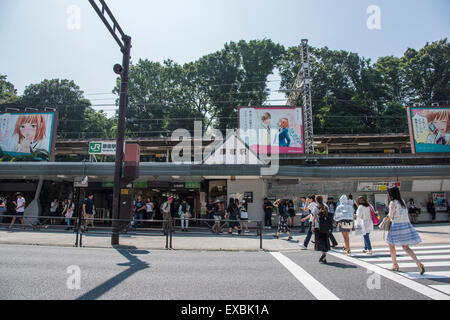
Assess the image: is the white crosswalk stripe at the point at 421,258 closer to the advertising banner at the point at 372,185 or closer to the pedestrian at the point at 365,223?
the pedestrian at the point at 365,223

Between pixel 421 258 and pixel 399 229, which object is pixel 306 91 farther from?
pixel 399 229

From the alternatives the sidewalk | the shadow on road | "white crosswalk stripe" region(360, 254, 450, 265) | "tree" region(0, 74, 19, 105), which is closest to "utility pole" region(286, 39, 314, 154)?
the sidewalk

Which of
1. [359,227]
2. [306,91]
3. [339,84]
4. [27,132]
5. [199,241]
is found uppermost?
[339,84]

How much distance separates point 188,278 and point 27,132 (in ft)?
88.2

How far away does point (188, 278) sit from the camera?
5.90 m

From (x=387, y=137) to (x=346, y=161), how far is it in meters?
9.43

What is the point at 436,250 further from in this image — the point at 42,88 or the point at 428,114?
the point at 42,88

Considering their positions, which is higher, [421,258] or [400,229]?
[400,229]

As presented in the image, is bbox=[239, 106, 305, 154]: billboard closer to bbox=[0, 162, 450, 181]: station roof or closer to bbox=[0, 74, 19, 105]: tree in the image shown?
bbox=[0, 162, 450, 181]: station roof

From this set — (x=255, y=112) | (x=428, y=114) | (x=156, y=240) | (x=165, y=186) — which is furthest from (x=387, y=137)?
(x=156, y=240)

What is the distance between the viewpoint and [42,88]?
4616 cm

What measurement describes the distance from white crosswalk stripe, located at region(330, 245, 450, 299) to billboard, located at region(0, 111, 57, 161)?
2637 centimetres

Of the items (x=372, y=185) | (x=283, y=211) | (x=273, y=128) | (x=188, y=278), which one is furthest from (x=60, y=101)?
(x=188, y=278)

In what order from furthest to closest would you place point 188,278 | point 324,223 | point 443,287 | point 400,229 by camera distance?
point 324,223, point 400,229, point 188,278, point 443,287
